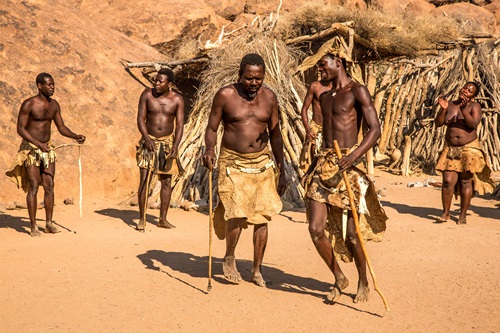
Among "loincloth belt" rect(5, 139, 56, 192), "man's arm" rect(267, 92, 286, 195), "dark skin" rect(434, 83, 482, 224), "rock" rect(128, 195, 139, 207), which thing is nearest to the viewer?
"man's arm" rect(267, 92, 286, 195)

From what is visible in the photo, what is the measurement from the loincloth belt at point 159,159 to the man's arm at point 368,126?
370 centimetres

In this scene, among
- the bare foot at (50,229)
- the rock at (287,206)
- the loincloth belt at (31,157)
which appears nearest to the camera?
the loincloth belt at (31,157)

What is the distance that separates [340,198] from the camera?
4457 millimetres

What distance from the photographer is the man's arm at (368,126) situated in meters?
4.22

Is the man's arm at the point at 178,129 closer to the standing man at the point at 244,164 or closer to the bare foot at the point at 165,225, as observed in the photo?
the bare foot at the point at 165,225

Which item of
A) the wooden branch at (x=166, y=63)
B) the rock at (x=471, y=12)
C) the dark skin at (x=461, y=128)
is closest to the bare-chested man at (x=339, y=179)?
the dark skin at (x=461, y=128)

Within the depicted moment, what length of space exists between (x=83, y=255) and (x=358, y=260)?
111 inches

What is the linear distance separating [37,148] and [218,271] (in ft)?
9.38

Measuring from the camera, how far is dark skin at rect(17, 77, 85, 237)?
6.93 meters

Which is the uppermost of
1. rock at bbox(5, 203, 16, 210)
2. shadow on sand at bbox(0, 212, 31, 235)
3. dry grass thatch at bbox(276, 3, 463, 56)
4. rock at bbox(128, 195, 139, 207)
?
dry grass thatch at bbox(276, 3, 463, 56)

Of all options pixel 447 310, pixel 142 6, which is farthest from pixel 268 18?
pixel 447 310

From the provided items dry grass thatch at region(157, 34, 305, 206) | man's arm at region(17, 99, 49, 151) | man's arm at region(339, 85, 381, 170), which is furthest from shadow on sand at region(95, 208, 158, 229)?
man's arm at region(339, 85, 381, 170)

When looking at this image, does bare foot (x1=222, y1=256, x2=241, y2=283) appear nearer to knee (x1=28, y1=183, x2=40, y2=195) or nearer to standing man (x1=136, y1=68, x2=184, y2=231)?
standing man (x1=136, y1=68, x2=184, y2=231)

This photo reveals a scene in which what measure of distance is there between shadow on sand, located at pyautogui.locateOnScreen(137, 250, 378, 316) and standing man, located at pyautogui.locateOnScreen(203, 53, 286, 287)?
0.26 m
